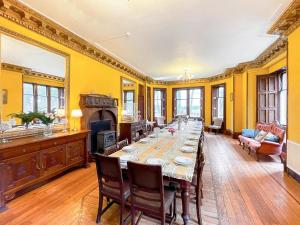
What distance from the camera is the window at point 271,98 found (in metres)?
5.71

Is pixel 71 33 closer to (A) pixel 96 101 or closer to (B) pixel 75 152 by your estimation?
(A) pixel 96 101

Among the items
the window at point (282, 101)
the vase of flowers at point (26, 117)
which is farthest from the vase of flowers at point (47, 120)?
the window at point (282, 101)

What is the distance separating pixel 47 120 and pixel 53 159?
746mm

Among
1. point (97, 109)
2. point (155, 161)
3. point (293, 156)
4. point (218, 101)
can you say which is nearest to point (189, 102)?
point (218, 101)

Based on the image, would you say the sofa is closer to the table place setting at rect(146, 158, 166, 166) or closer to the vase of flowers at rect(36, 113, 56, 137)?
the table place setting at rect(146, 158, 166, 166)

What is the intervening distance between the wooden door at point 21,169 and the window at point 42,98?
898 millimetres

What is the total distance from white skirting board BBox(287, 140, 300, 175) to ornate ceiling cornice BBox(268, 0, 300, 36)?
Result: 2223mm

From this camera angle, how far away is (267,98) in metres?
6.00

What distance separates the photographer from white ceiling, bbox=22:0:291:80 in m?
2.74

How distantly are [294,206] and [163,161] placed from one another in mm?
2037

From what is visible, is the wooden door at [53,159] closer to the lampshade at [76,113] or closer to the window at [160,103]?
the lampshade at [76,113]

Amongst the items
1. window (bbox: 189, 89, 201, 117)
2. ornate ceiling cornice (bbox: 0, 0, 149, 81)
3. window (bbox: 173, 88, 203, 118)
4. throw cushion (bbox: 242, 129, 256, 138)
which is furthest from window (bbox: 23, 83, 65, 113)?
window (bbox: 189, 89, 201, 117)

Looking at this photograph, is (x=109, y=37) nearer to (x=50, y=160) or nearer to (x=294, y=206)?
(x=50, y=160)

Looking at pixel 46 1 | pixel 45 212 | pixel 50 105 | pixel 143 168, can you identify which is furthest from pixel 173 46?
pixel 45 212
